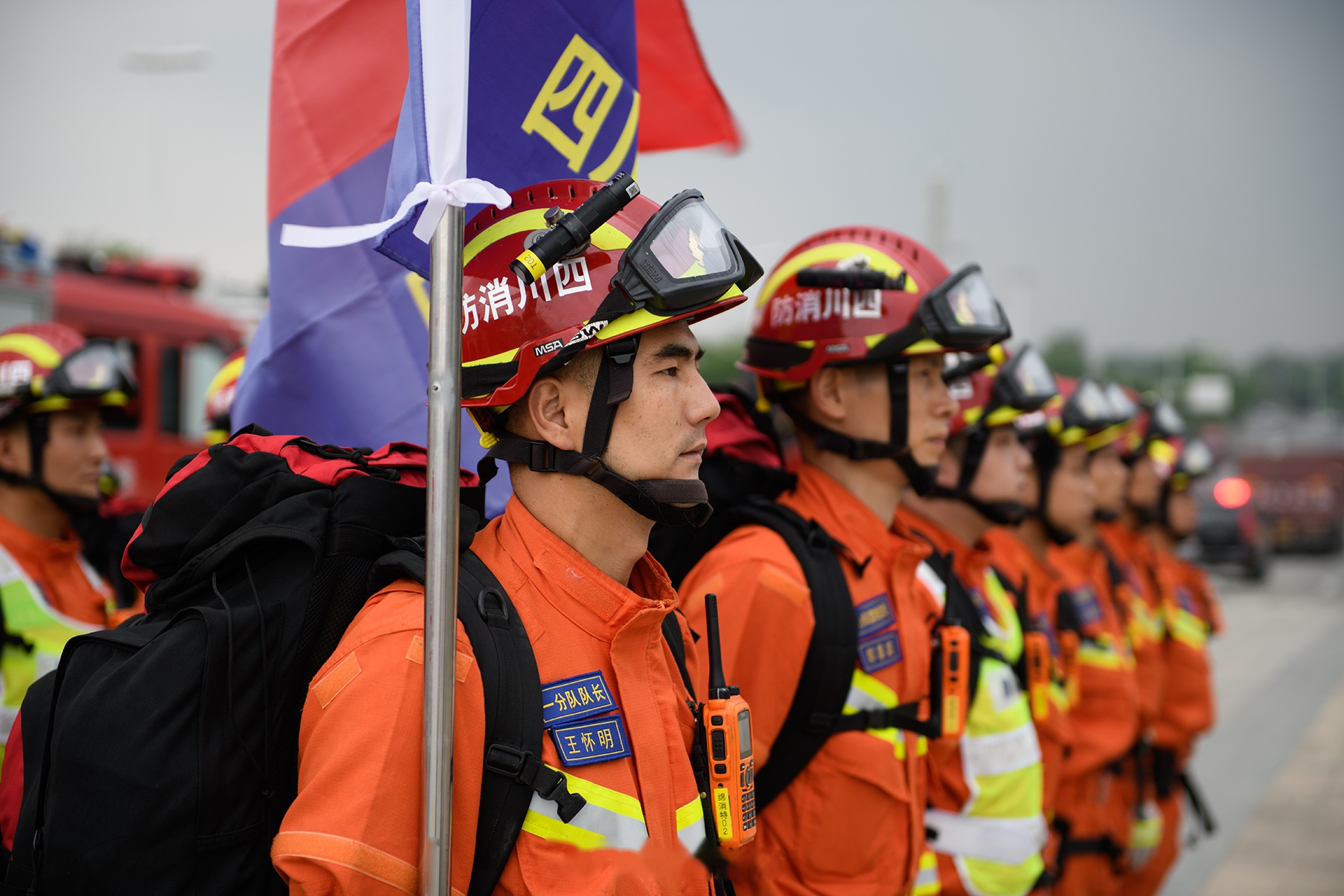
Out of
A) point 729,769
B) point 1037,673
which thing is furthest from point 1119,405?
point 729,769

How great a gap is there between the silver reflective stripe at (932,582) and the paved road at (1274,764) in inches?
180

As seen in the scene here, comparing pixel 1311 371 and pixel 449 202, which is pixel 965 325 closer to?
pixel 449 202

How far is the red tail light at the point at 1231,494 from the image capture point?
2197 centimetres

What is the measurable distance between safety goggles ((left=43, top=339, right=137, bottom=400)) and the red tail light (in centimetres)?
2143

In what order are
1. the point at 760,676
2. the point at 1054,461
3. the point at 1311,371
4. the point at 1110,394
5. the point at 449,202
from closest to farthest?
the point at 449,202 → the point at 760,676 → the point at 1054,461 → the point at 1110,394 → the point at 1311,371

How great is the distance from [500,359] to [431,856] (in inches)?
37.4

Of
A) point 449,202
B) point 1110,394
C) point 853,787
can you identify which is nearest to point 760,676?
point 853,787

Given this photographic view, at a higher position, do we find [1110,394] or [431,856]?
[1110,394]

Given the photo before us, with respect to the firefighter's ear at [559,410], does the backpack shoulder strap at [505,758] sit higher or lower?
lower

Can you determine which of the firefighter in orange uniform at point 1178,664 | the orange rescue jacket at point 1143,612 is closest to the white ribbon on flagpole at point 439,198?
the orange rescue jacket at point 1143,612

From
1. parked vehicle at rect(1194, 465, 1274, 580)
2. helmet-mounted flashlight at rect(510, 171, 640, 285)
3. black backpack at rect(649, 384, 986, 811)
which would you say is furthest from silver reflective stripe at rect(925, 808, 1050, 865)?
parked vehicle at rect(1194, 465, 1274, 580)

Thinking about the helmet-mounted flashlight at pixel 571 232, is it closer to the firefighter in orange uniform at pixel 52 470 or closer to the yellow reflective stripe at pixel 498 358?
the yellow reflective stripe at pixel 498 358

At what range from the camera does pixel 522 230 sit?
2273 mm

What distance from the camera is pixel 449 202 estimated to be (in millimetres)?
1880
